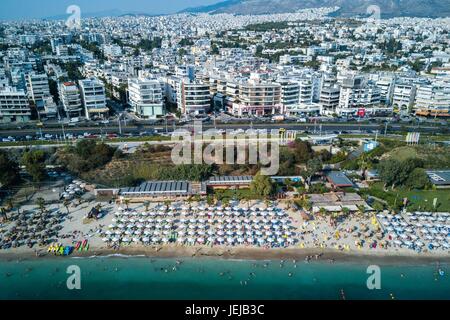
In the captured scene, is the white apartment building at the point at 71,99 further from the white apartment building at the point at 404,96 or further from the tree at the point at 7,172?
the white apartment building at the point at 404,96

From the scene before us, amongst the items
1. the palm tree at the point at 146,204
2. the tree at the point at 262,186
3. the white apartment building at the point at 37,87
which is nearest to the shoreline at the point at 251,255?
the palm tree at the point at 146,204

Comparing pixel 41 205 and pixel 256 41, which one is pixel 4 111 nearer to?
pixel 41 205

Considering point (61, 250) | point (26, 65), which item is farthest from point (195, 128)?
point (26, 65)

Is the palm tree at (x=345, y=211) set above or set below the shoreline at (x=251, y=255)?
above

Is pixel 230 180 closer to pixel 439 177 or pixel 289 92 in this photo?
pixel 439 177

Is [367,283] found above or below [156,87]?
below

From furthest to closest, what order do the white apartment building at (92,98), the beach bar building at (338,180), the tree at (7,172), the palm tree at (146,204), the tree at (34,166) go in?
the white apartment building at (92,98)
the tree at (34,166)
the beach bar building at (338,180)
the tree at (7,172)
the palm tree at (146,204)

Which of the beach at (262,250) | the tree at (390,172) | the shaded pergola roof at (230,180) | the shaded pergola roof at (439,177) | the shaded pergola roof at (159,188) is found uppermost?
the tree at (390,172)

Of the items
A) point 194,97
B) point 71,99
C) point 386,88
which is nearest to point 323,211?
point 194,97
